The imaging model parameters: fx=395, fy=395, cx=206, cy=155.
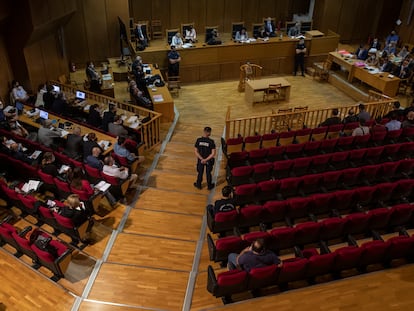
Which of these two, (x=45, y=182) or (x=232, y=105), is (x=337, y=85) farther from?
(x=45, y=182)

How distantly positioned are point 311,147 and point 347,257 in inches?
121

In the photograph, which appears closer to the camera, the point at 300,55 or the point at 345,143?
the point at 345,143

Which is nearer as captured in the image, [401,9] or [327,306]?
[327,306]

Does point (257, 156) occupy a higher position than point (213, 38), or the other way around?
point (213, 38)

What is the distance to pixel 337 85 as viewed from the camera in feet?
42.4

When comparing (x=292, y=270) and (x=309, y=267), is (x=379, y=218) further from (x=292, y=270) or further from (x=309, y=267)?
(x=292, y=270)

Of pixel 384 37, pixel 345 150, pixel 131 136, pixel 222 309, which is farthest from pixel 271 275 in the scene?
pixel 384 37

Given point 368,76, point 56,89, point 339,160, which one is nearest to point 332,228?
point 339,160

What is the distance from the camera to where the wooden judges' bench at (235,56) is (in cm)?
1279

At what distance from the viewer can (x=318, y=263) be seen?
17.6 ft

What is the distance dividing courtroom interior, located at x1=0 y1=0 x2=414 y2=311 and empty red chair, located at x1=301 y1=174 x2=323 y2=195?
3cm

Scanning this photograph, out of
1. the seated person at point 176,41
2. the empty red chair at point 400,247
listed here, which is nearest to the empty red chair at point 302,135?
the empty red chair at point 400,247

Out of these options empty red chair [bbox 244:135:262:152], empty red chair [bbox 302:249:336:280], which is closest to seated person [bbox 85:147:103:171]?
empty red chair [bbox 244:135:262:152]

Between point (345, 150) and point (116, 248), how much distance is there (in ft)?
16.7
